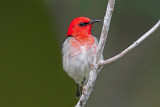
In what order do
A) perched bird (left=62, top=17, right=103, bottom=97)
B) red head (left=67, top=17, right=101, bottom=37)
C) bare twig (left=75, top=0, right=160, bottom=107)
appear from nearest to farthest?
bare twig (left=75, top=0, right=160, bottom=107) → perched bird (left=62, top=17, right=103, bottom=97) → red head (left=67, top=17, right=101, bottom=37)

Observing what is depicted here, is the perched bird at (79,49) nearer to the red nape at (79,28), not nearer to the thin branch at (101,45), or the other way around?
the red nape at (79,28)

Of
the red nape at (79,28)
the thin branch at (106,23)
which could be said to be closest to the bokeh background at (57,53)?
the red nape at (79,28)

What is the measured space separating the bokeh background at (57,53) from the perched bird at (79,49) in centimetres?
155

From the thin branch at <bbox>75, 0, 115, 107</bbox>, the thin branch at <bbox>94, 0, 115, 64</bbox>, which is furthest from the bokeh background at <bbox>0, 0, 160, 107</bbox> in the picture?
the thin branch at <bbox>94, 0, 115, 64</bbox>

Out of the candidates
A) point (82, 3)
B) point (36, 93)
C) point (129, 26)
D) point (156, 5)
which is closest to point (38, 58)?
point (36, 93)

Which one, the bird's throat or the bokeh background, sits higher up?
the bird's throat

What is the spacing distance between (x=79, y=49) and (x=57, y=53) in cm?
206

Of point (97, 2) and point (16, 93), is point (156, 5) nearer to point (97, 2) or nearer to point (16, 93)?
point (97, 2)

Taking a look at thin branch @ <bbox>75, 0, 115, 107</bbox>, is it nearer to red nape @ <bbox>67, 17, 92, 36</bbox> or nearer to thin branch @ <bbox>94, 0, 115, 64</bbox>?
thin branch @ <bbox>94, 0, 115, 64</bbox>

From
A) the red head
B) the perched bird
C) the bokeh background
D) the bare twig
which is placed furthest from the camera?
the bokeh background

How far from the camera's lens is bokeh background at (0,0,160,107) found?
5.75 meters

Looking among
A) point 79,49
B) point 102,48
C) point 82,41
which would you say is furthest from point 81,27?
point 102,48

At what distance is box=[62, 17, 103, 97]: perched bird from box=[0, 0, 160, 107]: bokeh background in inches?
61.0

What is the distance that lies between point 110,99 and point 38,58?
1.60 meters
